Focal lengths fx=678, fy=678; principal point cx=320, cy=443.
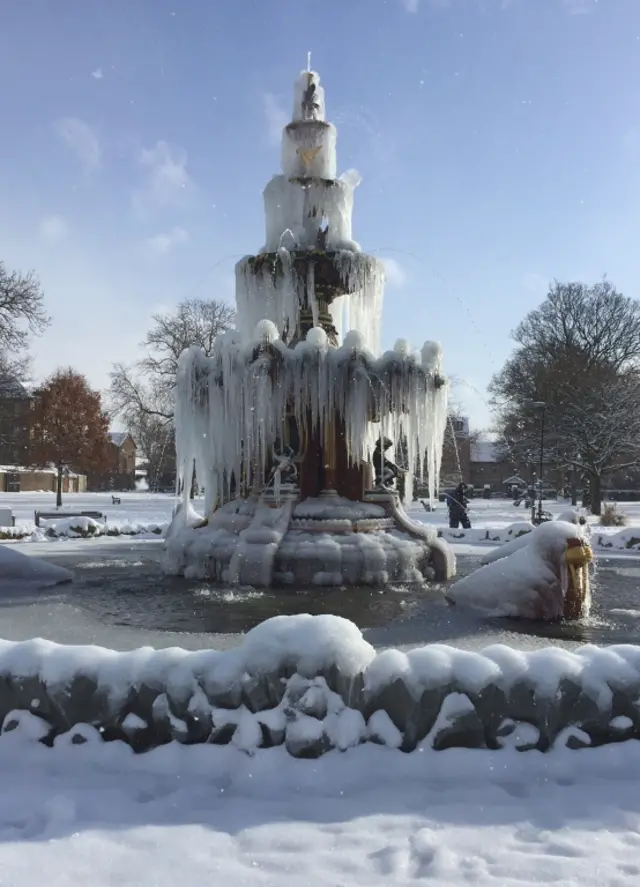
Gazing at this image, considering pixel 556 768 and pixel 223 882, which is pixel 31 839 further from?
pixel 556 768

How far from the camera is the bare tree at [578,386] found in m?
36.3

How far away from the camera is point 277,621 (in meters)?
4.00

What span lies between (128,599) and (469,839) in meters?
6.39

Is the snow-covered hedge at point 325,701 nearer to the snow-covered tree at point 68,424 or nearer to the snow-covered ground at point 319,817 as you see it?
Answer: the snow-covered ground at point 319,817

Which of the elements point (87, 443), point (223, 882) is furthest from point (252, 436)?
point (87, 443)

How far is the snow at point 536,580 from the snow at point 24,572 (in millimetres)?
6150

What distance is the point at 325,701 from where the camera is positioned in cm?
367

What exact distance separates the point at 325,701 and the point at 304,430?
7521 mm

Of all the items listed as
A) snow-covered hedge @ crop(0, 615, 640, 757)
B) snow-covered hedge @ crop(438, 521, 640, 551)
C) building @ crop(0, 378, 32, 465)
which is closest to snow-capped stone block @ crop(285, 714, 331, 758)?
snow-covered hedge @ crop(0, 615, 640, 757)

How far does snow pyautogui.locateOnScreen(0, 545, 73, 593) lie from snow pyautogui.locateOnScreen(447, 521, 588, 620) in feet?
20.2

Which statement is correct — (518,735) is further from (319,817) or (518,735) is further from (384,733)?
(319,817)

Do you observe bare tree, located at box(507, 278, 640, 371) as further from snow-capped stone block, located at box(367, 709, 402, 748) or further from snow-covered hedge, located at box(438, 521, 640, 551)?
snow-capped stone block, located at box(367, 709, 402, 748)

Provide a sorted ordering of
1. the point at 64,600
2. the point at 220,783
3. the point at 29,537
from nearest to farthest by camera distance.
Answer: the point at 220,783 → the point at 64,600 → the point at 29,537

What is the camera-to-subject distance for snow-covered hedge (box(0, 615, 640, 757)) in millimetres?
3656
